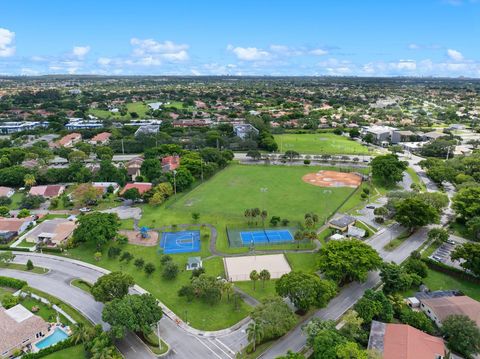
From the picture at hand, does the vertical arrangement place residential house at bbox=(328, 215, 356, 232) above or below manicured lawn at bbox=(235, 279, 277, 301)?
above

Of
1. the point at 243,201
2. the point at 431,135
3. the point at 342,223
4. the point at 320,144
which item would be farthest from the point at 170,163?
the point at 431,135

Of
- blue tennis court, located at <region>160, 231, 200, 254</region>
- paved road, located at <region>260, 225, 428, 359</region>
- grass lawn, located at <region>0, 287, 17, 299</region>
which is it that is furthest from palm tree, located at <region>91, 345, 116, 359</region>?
blue tennis court, located at <region>160, 231, 200, 254</region>

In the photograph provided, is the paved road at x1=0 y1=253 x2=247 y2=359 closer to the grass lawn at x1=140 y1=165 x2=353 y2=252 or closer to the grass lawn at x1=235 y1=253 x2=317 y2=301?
the grass lawn at x1=235 y1=253 x2=317 y2=301

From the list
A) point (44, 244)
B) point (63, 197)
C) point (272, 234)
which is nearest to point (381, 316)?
point (272, 234)

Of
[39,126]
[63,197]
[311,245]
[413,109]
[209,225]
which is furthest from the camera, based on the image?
[413,109]

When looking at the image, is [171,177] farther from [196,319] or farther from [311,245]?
[196,319]

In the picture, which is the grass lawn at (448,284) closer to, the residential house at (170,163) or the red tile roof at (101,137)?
the residential house at (170,163)
